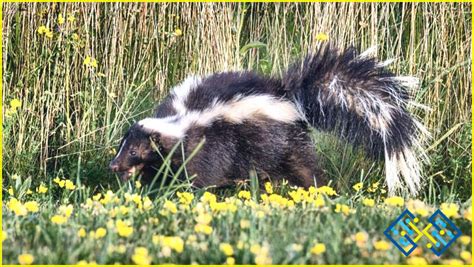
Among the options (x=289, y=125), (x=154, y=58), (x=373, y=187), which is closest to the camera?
(x=289, y=125)

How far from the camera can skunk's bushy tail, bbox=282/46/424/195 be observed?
635cm

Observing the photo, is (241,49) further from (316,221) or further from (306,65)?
(316,221)

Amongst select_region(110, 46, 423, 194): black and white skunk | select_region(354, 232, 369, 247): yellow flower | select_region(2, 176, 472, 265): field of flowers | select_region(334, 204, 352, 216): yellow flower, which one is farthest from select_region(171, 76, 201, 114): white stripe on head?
select_region(354, 232, 369, 247): yellow flower

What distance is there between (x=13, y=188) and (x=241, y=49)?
7.76 feet

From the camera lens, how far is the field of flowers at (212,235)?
3.37 m

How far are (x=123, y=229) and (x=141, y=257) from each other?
0.32 metres

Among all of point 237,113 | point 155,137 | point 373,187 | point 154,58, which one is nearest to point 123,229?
point 155,137

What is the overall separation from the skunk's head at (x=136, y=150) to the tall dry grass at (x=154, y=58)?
710 mm

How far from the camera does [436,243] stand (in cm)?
354

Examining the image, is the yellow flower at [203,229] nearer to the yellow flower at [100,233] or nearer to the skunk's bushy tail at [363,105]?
the yellow flower at [100,233]

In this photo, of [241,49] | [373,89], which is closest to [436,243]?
[373,89]

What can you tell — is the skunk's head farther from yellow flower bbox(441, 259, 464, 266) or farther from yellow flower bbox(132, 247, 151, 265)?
yellow flower bbox(441, 259, 464, 266)

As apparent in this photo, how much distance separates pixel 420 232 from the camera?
3.71 meters

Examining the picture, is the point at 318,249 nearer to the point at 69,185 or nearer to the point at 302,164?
the point at 69,185
